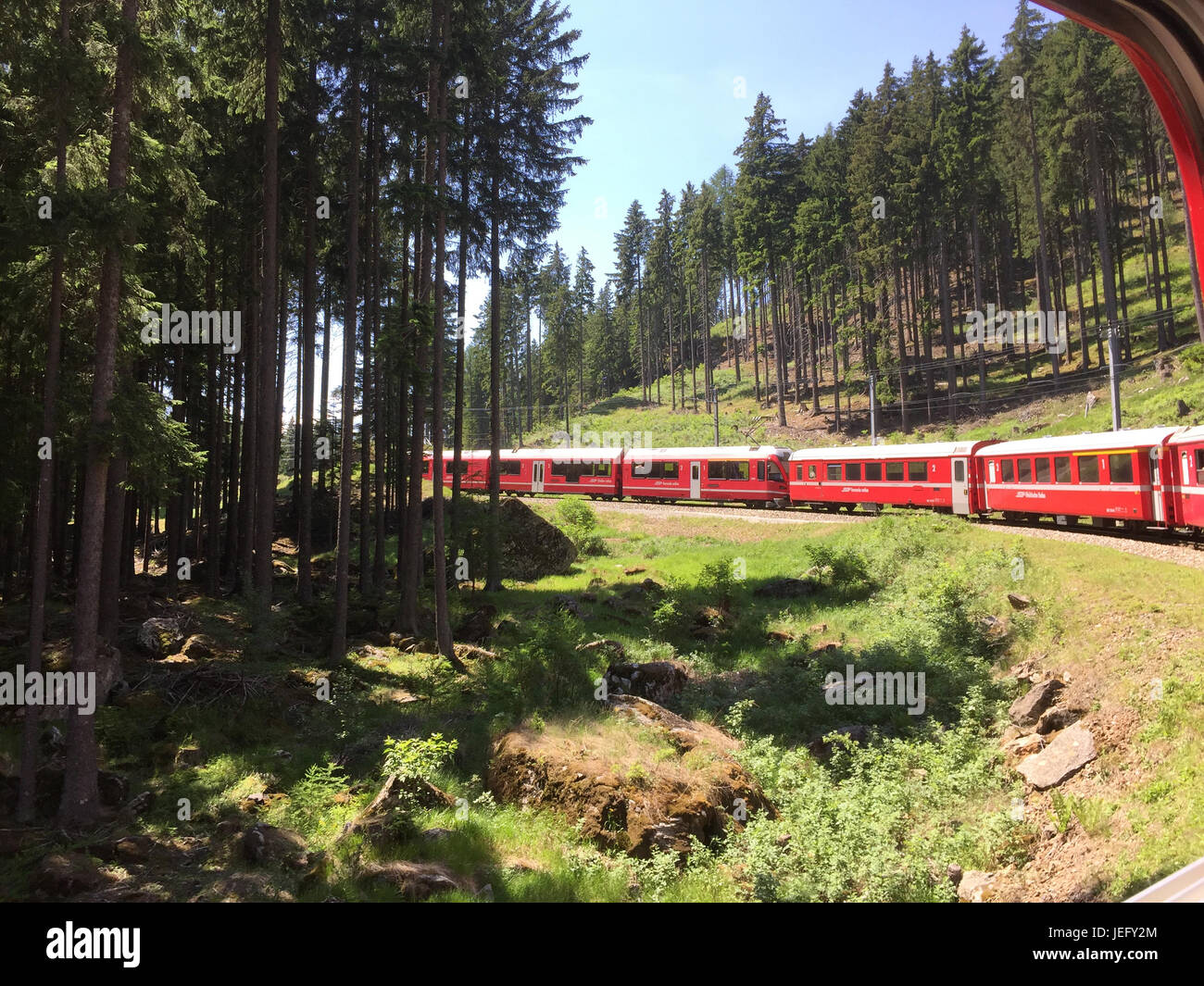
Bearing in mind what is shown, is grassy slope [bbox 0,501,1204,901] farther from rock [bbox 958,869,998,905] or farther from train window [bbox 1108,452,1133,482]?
train window [bbox 1108,452,1133,482]

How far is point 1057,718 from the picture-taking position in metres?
9.98

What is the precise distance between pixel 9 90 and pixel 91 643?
29.2 ft

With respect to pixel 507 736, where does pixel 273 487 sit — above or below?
above

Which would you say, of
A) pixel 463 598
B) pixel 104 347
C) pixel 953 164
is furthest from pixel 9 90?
pixel 953 164

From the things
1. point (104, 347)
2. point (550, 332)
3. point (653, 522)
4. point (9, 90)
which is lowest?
point (653, 522)

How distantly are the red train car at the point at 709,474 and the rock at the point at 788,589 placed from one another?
11.8 meters

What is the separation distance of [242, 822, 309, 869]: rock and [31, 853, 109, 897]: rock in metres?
1.38

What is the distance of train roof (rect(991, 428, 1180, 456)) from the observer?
1695 cm

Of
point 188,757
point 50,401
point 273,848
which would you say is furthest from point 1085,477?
point 50,401

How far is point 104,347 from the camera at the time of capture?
9.40m

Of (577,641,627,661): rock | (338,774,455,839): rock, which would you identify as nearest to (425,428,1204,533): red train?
(577,641,627,661): rock

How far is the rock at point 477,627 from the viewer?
1759 centimetres

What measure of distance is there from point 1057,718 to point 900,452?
18.0 metres

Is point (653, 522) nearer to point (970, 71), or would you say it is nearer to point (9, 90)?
point (9, 90)
